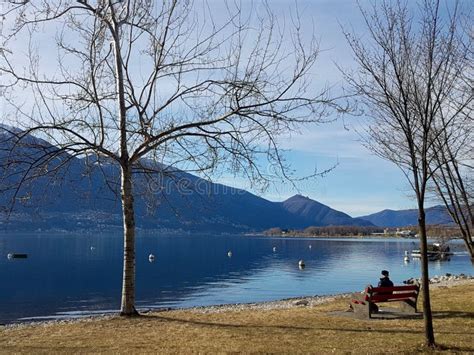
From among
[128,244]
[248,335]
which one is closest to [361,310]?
[248,335]

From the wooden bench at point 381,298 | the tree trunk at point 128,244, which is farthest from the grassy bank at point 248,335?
the wooden bench at point 381,298

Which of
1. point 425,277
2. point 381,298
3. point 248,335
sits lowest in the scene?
point 248,335

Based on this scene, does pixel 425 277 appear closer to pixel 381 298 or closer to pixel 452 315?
pixel 452 315

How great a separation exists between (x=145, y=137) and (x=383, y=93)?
6910 millimetres

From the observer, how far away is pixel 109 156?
1470 centimetres

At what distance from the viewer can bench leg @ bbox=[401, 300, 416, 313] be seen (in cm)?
1483

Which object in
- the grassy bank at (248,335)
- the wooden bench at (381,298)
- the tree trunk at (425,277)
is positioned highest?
the tree trunk at (425,277)

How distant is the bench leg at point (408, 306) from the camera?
48.6 ft

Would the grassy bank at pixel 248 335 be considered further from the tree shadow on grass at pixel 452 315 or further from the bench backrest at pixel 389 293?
the bench backrest at pixel 389 293

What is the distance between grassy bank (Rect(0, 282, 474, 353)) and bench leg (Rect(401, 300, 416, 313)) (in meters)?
0.60

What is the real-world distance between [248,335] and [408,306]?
20.1ft

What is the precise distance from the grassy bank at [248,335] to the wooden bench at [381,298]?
0.71m

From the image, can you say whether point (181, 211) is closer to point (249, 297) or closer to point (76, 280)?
point (249, 297)

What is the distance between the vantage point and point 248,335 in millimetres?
10992
